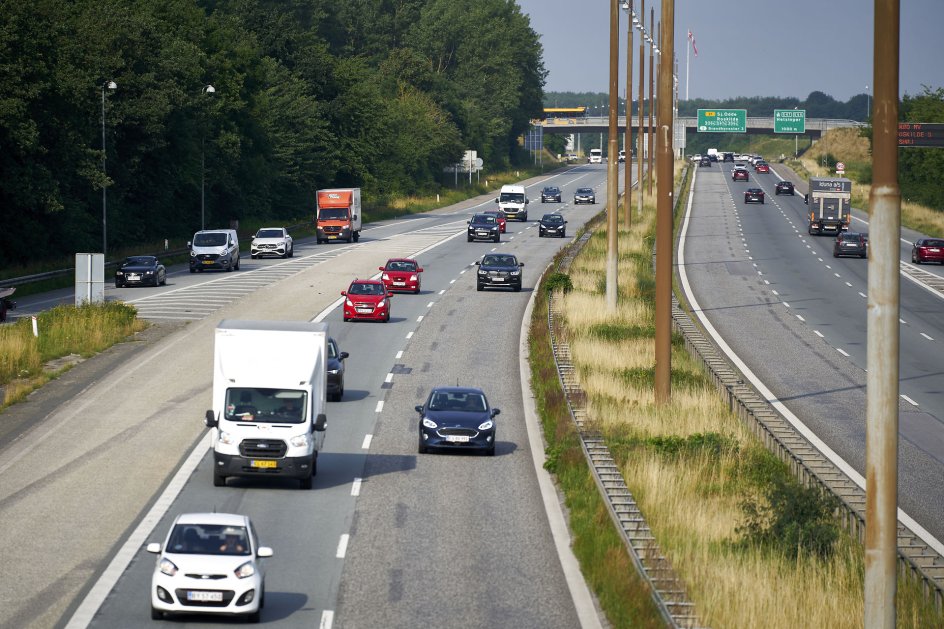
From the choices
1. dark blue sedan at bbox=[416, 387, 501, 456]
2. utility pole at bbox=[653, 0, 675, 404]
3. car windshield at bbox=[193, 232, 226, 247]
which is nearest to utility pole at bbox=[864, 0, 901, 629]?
dark blue sedan at bbox=[416, 387, 501, 456]

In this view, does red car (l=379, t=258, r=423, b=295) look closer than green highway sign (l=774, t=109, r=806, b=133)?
Yes

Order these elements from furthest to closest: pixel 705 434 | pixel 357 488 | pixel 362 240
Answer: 1. pixel 362 240
2. pixel 705 434
3. pixel 357 488

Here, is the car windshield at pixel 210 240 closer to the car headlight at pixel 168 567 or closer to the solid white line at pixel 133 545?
the solid white line at pixel 133 545

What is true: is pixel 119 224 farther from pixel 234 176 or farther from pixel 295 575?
pixel 295 575

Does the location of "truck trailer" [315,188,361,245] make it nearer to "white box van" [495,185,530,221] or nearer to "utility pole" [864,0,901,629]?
"white box van" [495,185,530,221]

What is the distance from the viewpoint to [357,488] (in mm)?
26531

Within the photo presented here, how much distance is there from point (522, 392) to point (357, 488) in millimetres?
12616

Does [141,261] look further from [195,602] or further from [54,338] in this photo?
[195,602]

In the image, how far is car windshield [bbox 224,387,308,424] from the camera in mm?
25928

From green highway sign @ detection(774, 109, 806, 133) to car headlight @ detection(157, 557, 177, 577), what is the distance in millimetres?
169753

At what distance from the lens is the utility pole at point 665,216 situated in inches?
1292

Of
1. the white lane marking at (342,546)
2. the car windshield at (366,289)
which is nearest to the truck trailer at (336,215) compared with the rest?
the car windshield at (366,289)

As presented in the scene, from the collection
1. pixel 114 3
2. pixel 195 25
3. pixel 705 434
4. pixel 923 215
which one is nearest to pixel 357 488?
pixel 705 434

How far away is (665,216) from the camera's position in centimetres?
3300
